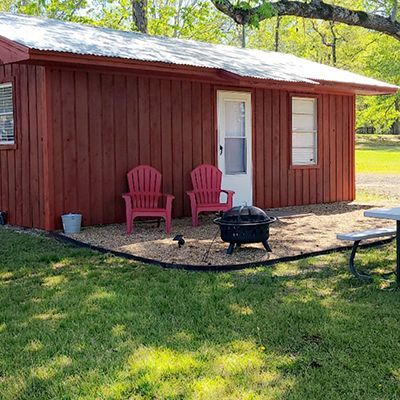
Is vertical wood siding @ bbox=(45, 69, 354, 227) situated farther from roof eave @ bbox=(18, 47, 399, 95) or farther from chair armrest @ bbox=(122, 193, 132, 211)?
chair armrest @ bbox=(122, 193, 132, 211)

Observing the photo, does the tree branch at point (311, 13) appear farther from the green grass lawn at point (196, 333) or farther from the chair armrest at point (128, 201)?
the green grass lawn at point (196, 333)

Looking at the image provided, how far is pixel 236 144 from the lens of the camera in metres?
9.53

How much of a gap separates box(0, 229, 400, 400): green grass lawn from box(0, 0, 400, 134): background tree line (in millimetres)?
10473

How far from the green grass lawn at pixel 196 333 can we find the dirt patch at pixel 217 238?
50cm

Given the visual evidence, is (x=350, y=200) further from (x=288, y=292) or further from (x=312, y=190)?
(x=288, y=292)

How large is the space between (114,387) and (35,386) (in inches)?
15.2

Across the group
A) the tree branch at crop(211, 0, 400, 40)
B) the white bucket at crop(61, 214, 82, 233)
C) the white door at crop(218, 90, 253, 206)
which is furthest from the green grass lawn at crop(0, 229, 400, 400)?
the white door at crop(218, 90, 253, 206)

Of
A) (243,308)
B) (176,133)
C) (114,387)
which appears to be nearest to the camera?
(114,387)

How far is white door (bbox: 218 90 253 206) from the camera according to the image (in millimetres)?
9281

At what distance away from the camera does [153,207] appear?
8.02 meters

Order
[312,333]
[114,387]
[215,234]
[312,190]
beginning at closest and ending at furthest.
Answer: [114,387] < [312,333] < [215,234] < [312,190]

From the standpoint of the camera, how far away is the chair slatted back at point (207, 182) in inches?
336

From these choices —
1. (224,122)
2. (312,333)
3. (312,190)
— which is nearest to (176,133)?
(224,122)

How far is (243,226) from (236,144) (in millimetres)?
3962
